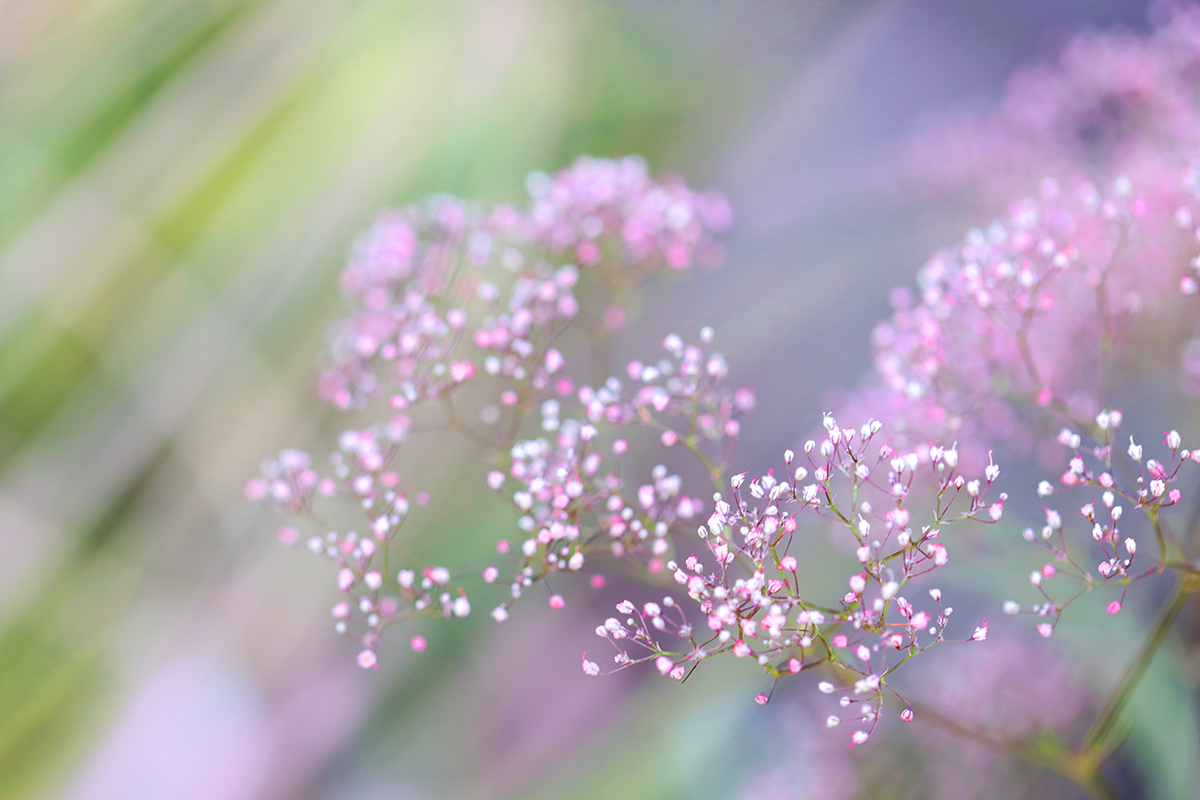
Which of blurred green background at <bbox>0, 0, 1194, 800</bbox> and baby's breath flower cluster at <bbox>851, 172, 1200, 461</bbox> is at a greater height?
blurred green background at <bbox>0, 0, 1194, 800</bbox>

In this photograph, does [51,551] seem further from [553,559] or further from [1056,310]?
[1056,310]

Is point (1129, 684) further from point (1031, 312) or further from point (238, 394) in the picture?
point (238, 394)

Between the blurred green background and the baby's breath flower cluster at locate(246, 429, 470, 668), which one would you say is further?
the blurred green background

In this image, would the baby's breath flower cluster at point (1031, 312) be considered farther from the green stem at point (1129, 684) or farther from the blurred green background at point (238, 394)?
the blurred green background at point (238, 394)

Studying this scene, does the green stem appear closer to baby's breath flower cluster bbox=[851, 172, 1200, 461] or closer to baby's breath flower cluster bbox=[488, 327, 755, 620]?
baby's breath flower cluster bbox=[851, 172, 1200, 461]

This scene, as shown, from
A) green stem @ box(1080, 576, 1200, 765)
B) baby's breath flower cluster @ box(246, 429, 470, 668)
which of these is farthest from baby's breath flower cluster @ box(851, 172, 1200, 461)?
baby's breath flower cluster @ box(246, 429, 470, 668)

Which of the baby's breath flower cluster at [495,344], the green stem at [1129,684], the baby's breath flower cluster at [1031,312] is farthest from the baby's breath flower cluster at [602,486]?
the green stem at [1129,684]

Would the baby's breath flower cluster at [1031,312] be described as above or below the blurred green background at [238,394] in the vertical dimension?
below

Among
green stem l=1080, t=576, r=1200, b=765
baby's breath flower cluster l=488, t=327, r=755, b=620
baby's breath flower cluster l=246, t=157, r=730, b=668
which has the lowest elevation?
green stem l=1080, t=576, r=1200, b=765
